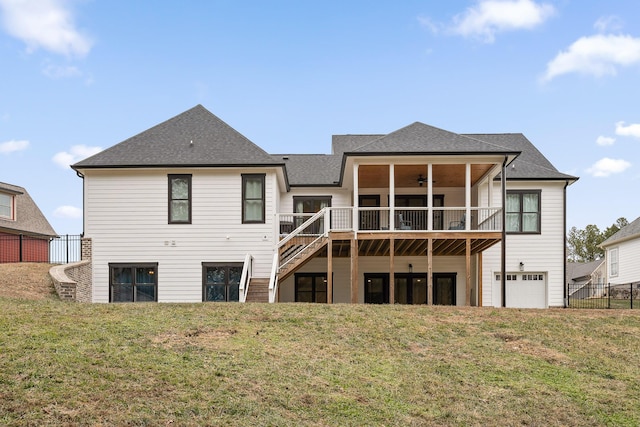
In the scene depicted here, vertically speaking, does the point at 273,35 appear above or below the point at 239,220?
above

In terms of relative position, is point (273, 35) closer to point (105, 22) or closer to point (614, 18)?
point (105, 22)

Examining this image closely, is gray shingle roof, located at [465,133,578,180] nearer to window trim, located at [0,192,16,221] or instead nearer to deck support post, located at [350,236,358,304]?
deck support post, located at [350,236,358,304]

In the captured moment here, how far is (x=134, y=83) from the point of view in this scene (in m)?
22.8

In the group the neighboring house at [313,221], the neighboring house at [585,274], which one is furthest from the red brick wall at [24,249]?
the neighboring house at [585,274]

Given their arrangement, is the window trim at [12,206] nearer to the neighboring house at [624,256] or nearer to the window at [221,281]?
the window at [221,281]

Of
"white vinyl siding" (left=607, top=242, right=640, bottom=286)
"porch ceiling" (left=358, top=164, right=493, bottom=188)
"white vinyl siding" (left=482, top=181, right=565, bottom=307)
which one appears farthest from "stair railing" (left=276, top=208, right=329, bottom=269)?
"white vinyl siding" (left=607, top=242, right=640, bottom=286)

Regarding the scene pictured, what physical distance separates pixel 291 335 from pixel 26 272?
37.9 feet

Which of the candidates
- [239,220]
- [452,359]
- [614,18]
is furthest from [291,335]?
[614,18]

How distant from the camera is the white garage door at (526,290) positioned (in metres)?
23.2

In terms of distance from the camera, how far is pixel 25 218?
3189 cm

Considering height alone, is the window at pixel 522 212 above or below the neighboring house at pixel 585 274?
above

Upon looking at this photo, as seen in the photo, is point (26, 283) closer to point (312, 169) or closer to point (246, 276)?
point (246, 276)

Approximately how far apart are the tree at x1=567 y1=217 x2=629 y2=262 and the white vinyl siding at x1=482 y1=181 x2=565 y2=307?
44.5 meters

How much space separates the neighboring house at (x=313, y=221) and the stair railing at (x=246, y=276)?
55 millimetres
